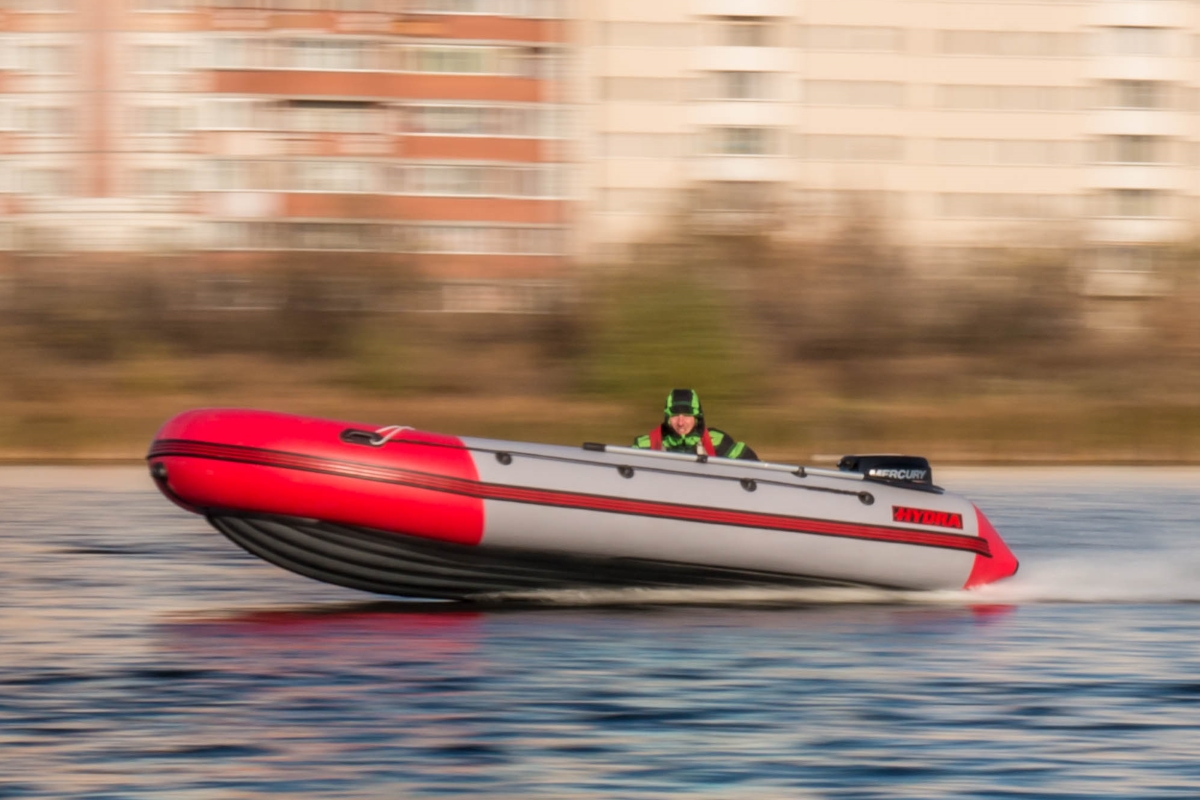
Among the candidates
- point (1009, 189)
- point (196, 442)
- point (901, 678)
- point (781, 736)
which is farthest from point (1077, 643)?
point (1009, 189)

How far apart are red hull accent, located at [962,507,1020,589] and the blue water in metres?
0.15

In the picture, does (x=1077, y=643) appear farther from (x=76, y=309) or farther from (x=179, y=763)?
(x=76, y=309)

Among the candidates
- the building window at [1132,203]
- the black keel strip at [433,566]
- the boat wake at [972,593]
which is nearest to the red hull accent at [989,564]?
the boat wake at [972,593]

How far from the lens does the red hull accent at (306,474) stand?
834cm

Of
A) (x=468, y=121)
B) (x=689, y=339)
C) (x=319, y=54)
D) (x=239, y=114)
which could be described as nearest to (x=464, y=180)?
(x=468, y=121)

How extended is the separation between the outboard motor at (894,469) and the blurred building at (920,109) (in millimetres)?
31062

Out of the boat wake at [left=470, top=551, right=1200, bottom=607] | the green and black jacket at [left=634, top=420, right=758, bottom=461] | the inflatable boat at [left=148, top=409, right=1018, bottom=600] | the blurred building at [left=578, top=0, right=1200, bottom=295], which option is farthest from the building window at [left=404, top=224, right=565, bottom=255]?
the inflatable boat at [left=148, top=409, right=1018, bottom=600]

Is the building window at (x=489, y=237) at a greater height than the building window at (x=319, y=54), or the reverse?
the building window at (x=319, y=54)

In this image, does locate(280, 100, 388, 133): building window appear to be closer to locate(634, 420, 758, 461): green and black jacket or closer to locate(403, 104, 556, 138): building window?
locate(403, 104, 556, 138): building window

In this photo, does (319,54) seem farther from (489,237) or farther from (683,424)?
(683,424)

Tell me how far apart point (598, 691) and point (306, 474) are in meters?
1.99

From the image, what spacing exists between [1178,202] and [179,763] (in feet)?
138

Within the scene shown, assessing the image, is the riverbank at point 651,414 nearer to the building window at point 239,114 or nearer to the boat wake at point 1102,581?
the building window at point 239,114

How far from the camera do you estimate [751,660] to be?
7918 mm
